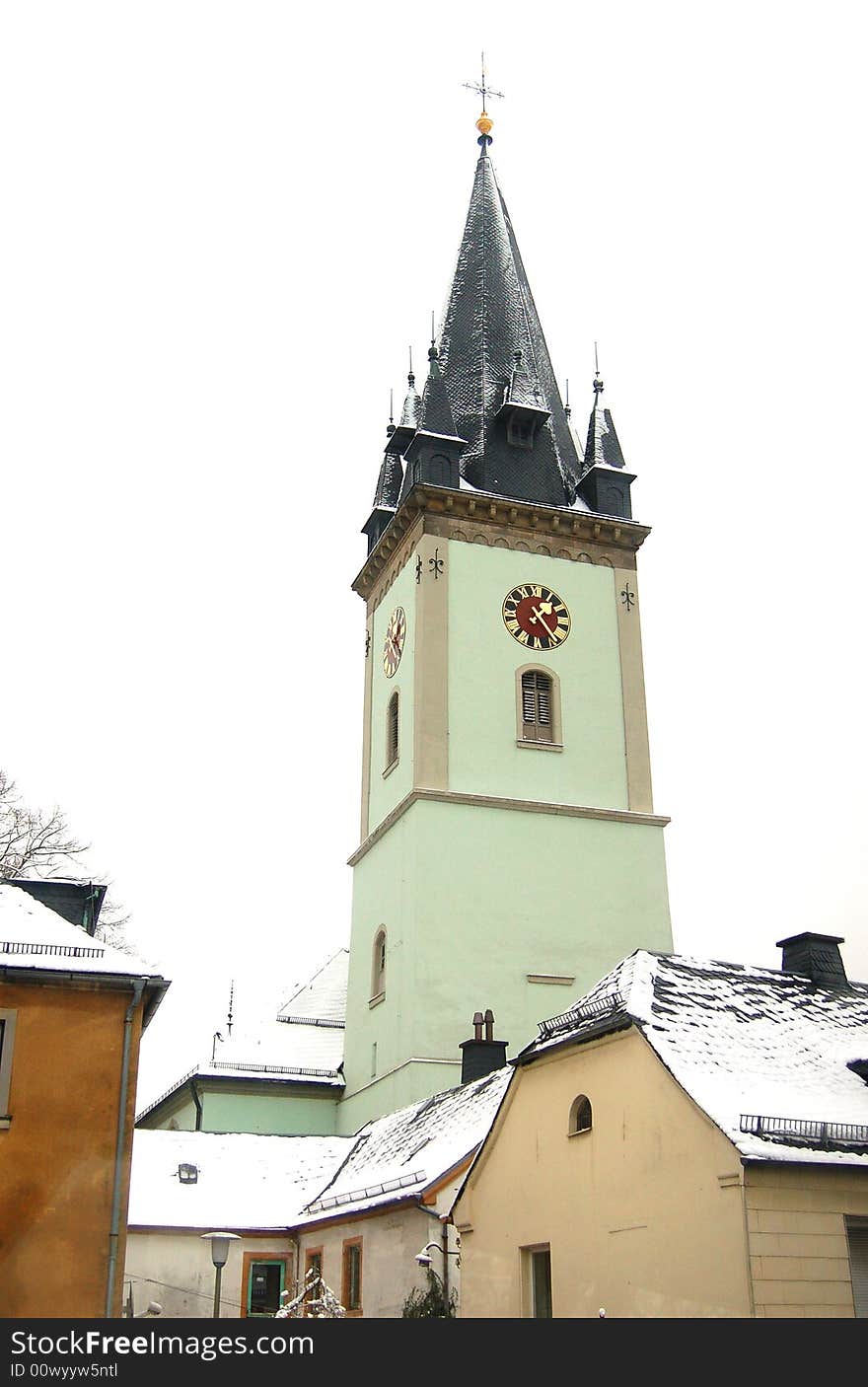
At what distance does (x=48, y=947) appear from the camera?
66.9 feet

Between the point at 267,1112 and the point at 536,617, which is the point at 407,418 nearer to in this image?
the point at 536,617

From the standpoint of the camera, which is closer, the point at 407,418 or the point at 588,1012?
the point at 588,1012

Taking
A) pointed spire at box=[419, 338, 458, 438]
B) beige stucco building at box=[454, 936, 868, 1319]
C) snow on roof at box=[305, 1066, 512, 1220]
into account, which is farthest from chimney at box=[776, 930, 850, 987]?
pointed spire at box=[419, 338, 458, 438]

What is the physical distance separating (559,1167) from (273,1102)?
21835 mm

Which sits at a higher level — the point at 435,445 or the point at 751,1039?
the point at 435,445

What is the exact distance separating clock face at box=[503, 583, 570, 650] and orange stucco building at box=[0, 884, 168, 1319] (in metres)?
19.5

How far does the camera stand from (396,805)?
3703 centimetres

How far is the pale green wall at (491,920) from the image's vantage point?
3375 centimetres

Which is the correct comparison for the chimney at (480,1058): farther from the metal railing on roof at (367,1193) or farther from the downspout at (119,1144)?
the downspout at (119,1144)

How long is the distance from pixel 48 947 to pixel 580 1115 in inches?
298

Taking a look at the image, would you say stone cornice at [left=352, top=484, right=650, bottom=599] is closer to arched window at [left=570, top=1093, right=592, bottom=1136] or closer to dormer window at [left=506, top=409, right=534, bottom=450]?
dormer window at [left=506, top=409, right=534, bottom=450]

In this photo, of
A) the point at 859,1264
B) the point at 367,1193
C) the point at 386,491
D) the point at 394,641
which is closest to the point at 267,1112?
the point at 394,641
